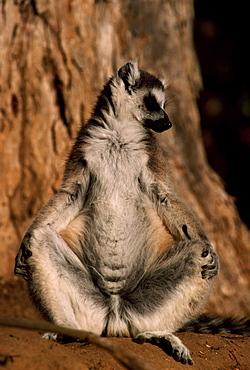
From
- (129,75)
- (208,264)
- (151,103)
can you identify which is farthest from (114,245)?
(129,75)

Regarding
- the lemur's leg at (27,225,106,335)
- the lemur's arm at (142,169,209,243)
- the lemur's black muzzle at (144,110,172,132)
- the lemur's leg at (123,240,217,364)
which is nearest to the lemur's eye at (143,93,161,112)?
the lemur's black muzzle at (144,110,172,132)

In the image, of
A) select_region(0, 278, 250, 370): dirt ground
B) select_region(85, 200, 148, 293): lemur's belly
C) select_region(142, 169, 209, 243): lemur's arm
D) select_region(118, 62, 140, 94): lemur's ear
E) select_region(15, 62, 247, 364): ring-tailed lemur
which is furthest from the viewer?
select_region(118, 62, 140, 94): lemur's ear

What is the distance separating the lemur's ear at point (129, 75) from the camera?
5289 mm

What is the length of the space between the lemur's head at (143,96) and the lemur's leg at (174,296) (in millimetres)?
1390

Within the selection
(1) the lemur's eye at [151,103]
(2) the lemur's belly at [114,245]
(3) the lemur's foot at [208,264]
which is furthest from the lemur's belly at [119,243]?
(1) the lemur's eye at [151,103]

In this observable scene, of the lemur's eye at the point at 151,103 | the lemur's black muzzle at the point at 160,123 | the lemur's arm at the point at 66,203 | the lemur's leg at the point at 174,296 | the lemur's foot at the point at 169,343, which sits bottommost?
the lemur's foot at the point at 169,343

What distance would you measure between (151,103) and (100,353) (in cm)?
260

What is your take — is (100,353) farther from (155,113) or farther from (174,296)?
(155,113)

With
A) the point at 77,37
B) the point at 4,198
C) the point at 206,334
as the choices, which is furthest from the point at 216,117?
the point at 206,334

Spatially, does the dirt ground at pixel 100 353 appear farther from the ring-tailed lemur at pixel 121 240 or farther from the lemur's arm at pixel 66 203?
the lemur's arm at pixel 66 203

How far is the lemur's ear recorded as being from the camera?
17.4ft

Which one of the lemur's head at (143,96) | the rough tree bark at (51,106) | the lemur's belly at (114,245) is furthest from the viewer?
the rough tree bark at (51,106)

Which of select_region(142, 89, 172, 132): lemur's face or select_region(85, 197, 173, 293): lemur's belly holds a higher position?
select_region(142, 89, 172, 132): lemur's face

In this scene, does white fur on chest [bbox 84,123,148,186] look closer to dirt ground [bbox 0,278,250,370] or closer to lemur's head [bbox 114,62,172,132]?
lemur's head [bbox 114,62,172,132]
